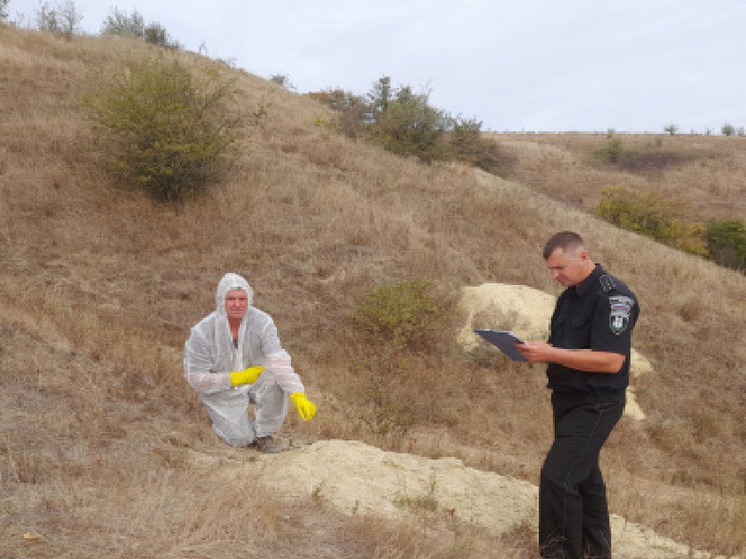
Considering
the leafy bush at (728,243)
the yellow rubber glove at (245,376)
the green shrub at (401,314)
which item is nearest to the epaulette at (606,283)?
the yellow rubber glove at (245,376)

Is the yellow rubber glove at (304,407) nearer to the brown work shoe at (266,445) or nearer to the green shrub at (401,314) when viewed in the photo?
the brown work shoe at (266,445)

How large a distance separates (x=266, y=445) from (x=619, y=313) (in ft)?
9.91

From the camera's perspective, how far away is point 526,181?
1532 inches

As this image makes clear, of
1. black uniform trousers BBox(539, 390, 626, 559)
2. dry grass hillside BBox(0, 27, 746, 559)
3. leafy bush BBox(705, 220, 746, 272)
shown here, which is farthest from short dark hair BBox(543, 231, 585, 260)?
leafy bush BBox(705, 220, 746, 272)

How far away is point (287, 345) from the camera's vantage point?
9.95 m

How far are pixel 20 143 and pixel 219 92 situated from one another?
4.47 metres

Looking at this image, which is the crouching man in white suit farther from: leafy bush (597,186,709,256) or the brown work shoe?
leafy bush (597,186,709,256)

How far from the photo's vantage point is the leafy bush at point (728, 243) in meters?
24.4

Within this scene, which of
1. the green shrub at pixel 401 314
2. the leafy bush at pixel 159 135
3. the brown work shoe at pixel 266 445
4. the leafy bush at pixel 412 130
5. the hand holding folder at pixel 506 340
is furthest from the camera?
the leafy bush at pixel 412 130

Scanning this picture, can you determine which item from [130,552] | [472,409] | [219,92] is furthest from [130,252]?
[130,552]

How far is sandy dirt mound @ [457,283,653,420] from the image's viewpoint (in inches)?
429

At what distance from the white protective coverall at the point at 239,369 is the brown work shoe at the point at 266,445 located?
0.26 ft

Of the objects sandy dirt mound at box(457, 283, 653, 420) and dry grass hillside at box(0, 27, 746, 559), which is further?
sandy dirt mound at box(457, 283, 653, 420)

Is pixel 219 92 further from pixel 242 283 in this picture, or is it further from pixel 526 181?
pixel 526 181
